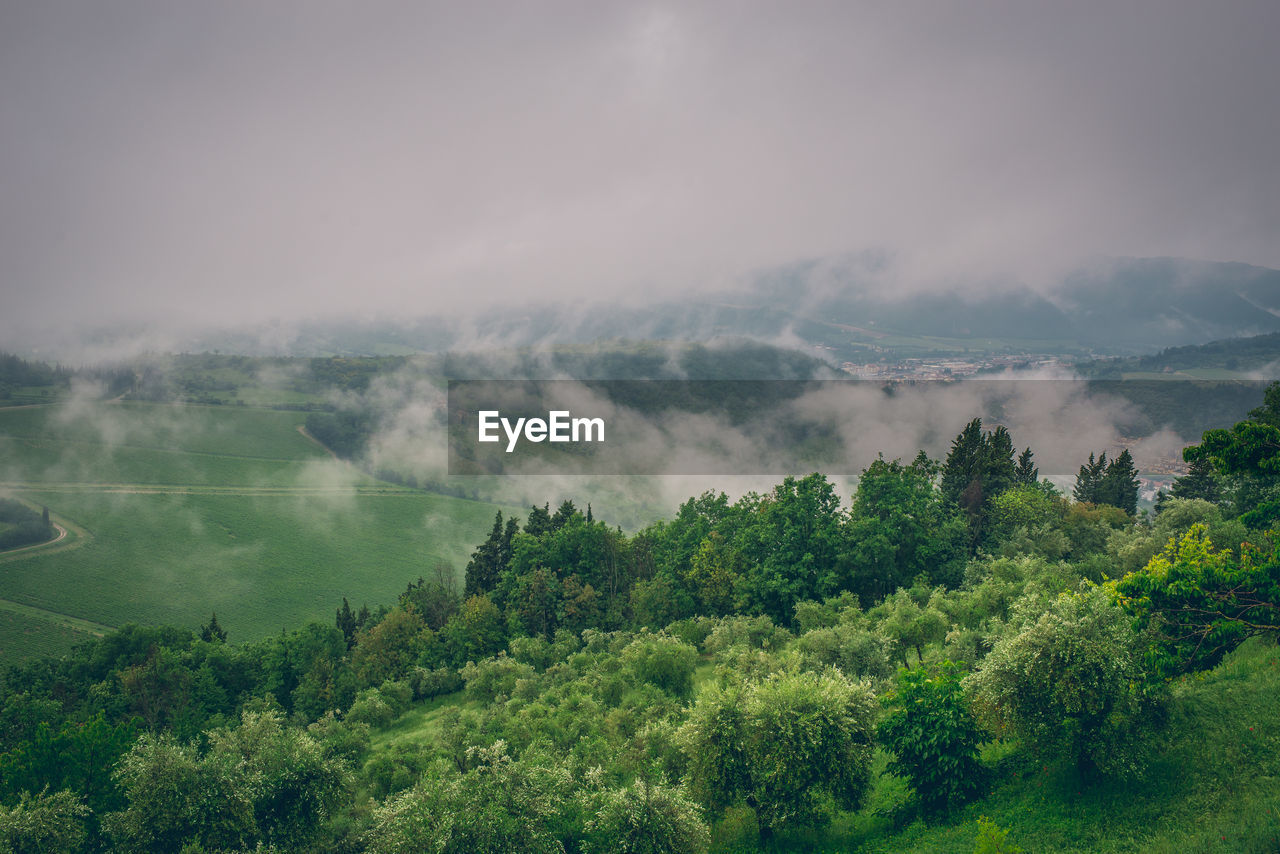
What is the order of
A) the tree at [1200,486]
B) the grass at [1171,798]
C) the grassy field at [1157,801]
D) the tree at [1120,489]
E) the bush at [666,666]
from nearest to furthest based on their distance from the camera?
the grass at [1171,798] → the grassy field at [1157,801] → the bush at [666,666] → the tree at [1200,486] → the tree at [1120,489]

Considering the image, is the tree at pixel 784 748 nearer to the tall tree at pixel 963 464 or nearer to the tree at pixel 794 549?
the tree at pixel 794 549

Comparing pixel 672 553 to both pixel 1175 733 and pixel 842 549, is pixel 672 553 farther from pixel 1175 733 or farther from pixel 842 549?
pixel 1175 733

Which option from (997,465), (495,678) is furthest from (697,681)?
(997,465)

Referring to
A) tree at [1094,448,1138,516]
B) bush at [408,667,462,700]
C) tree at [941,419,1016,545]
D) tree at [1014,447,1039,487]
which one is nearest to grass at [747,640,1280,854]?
bush at [408,667,462,700]

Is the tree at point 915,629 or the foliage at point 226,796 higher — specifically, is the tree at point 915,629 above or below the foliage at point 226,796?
above

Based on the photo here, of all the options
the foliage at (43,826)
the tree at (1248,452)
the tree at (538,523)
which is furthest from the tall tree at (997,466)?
the foliage at (43,826)

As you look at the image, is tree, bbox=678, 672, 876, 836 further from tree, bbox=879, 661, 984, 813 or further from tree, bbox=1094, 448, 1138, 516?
tree, bbox=1094, 448, 1138, 516

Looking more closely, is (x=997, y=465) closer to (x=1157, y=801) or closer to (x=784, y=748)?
(x=1157, y=801)
